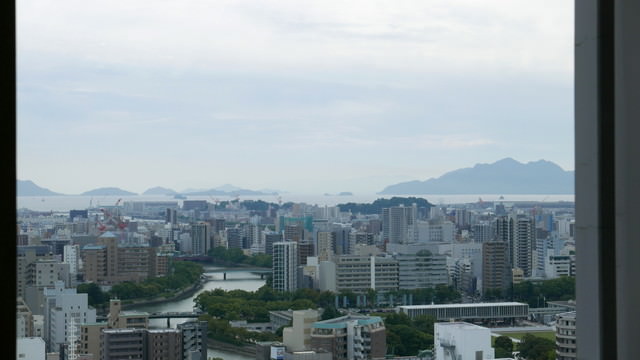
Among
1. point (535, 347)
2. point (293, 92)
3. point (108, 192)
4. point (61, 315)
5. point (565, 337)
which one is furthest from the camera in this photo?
point (293, 92)

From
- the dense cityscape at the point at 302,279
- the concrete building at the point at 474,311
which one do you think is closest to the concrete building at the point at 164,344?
the dense cityscape at the point at 302,279

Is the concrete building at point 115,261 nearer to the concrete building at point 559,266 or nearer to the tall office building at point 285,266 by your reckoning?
the tall office building at point 285,266

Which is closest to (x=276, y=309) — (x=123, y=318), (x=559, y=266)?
(x=123, y=318)

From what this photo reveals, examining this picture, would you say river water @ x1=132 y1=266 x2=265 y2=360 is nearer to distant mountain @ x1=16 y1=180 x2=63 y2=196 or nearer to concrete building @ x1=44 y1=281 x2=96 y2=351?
concrete building @ x1=44 y1=281 x2=96 y2=351

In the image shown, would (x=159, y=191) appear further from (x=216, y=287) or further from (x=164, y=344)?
(x=164, y=344)

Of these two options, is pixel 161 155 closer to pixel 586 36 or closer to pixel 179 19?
pixel 179 19

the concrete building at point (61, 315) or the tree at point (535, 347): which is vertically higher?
the concrete building at point (61, 315)
